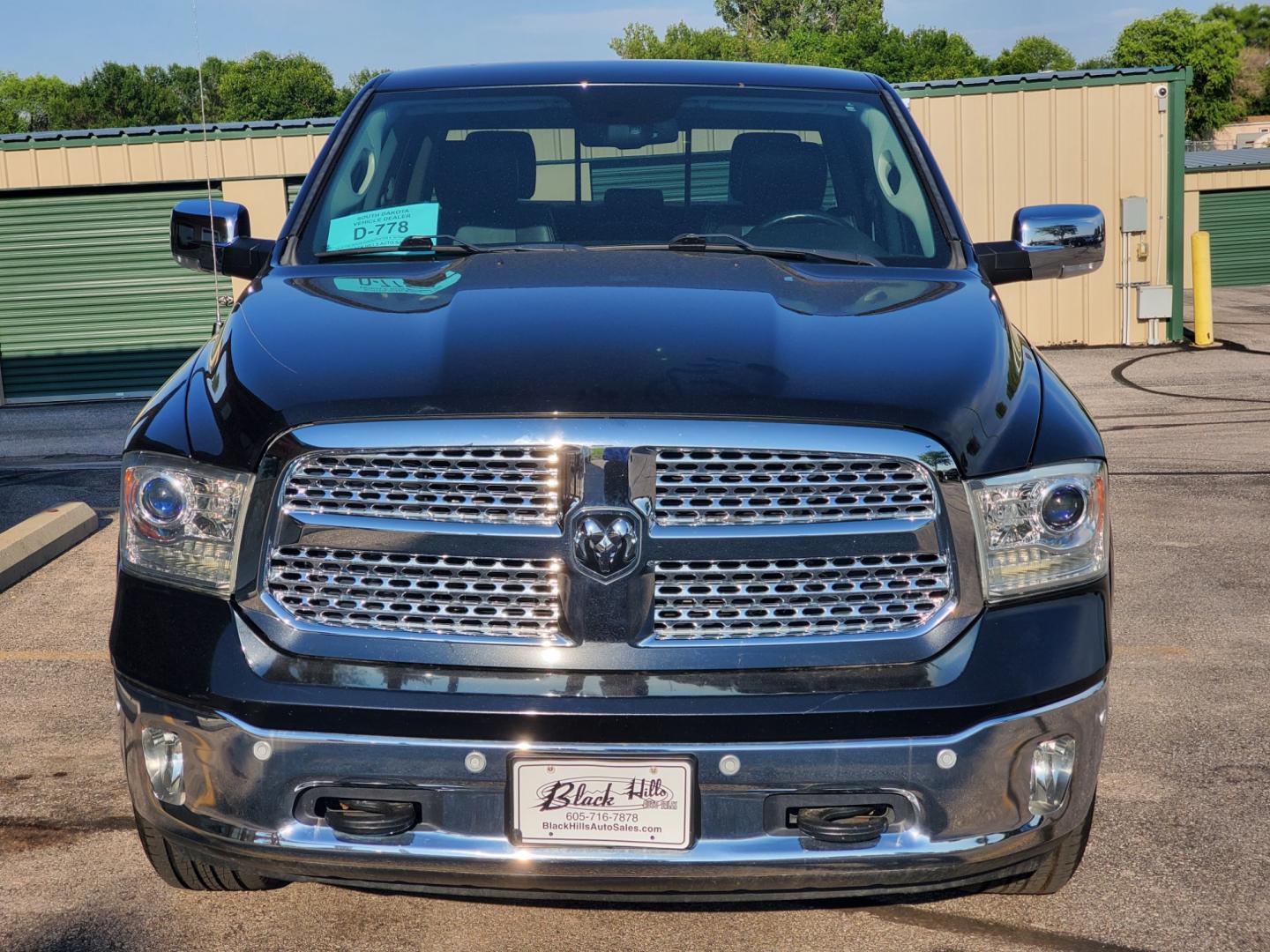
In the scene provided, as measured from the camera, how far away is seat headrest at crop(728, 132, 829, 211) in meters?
3.87

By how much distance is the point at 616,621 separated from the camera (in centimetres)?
244

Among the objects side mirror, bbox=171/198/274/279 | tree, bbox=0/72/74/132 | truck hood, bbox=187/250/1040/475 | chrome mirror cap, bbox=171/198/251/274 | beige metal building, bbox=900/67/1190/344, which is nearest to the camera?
truck hood, bbox=187/250/1040/475

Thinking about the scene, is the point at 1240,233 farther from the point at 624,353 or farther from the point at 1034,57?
the point at 1034,57

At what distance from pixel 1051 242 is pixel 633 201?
1.23 metres

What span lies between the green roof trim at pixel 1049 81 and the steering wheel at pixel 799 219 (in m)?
14.1

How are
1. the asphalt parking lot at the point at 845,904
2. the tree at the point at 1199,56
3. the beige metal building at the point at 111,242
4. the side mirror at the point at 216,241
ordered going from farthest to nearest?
1. the tree at the point at 1199,56
2. the beige metal building at the point at 111,242
3. the side mirror at the point at 216,241
4. the asphalt parking lot at the point at 845,904

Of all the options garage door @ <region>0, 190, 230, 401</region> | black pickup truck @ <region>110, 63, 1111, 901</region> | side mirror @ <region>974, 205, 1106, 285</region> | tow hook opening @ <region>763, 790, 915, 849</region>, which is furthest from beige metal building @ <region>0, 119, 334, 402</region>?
tow hook opening @ <region>763, 790, 915, 849</region>

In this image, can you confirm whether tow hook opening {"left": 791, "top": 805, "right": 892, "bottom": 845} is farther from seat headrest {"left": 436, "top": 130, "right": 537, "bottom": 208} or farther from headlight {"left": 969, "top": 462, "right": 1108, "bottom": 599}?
seat headrest {"left": 436, "top": 130, "right": 537, "bottom": 208}

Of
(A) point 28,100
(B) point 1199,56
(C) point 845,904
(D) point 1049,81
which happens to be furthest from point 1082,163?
(A) point 28,100

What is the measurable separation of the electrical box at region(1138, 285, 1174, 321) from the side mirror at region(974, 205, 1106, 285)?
14.3 metres

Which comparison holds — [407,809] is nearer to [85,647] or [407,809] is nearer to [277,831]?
[277,831]

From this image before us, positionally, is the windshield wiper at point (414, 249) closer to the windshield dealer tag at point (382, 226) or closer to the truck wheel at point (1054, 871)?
the windshield dealer tag at point (382, 226)

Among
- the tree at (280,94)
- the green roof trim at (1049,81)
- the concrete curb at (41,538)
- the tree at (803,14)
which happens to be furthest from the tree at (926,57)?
the concrete curb at (41,538)

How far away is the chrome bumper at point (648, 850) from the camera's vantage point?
238cm
